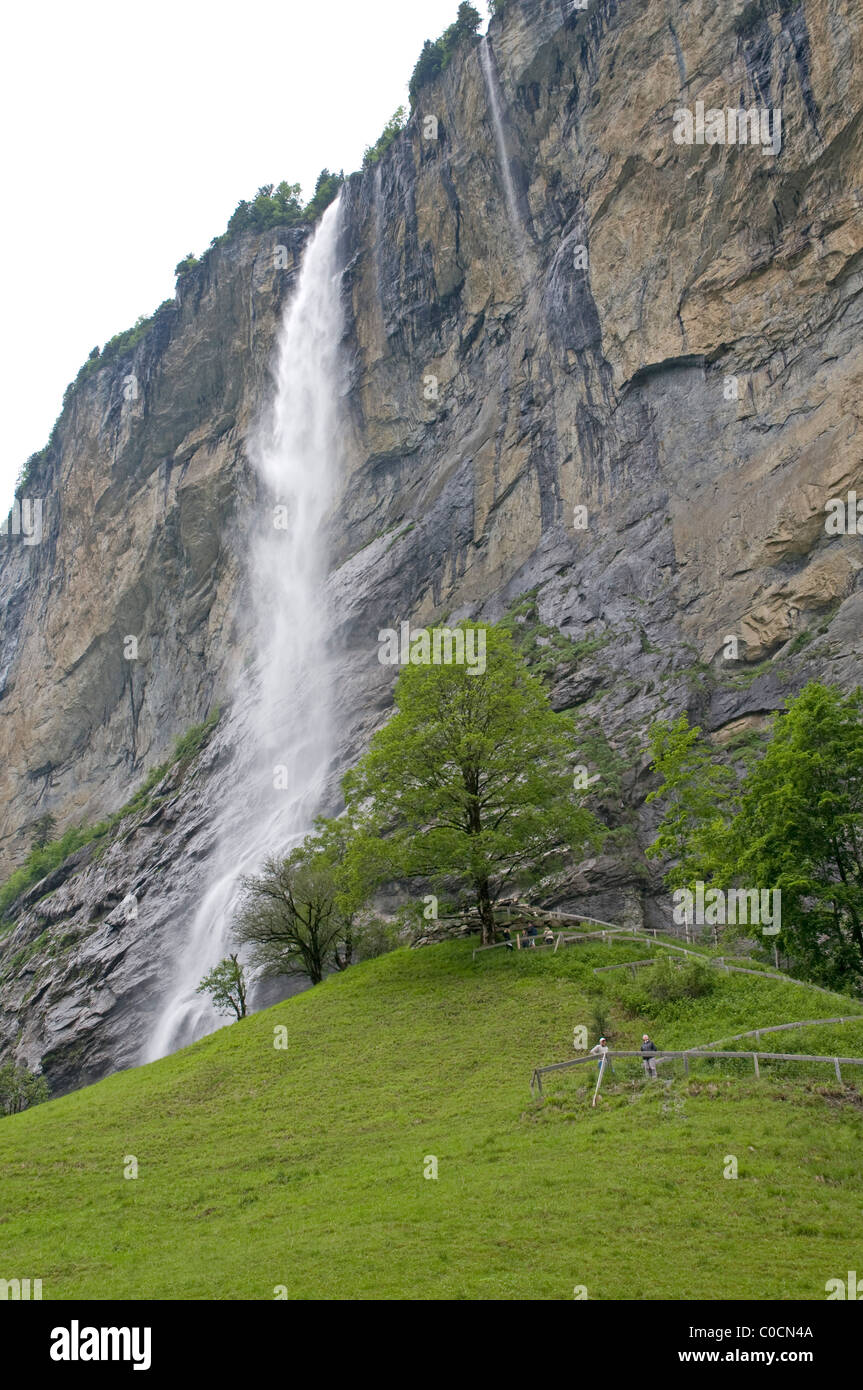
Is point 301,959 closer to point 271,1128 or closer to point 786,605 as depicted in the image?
point 271,1128

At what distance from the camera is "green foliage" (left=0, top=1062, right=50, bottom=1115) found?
1575 inches

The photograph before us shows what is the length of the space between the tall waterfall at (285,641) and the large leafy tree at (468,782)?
1650 centimetres

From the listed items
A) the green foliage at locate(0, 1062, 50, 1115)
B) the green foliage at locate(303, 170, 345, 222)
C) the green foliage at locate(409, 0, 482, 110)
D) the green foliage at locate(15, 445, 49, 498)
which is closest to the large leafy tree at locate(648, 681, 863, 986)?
the green foliage at locate(0, 1062, 50, 1115)

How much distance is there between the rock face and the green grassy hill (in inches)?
465

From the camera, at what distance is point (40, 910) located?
66438 mm

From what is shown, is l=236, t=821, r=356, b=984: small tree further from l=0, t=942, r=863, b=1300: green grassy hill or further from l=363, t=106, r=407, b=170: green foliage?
l=363, t=106, r=407, b=170: green foliage

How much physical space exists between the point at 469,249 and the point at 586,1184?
194ft

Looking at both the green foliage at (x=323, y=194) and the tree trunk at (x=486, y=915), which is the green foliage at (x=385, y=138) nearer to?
the green foliage at (x=323, y=194)

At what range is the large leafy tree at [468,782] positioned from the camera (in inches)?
1098

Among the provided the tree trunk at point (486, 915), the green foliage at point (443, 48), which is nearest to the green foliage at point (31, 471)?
the green foliage at point (443, 48)

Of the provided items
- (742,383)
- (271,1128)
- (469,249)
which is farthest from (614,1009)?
(469,249)

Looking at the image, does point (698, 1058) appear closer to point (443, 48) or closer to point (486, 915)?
point (486, 915)

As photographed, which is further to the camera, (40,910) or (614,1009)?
(40,910)

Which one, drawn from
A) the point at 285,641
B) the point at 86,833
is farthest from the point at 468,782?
the point at 86,833
